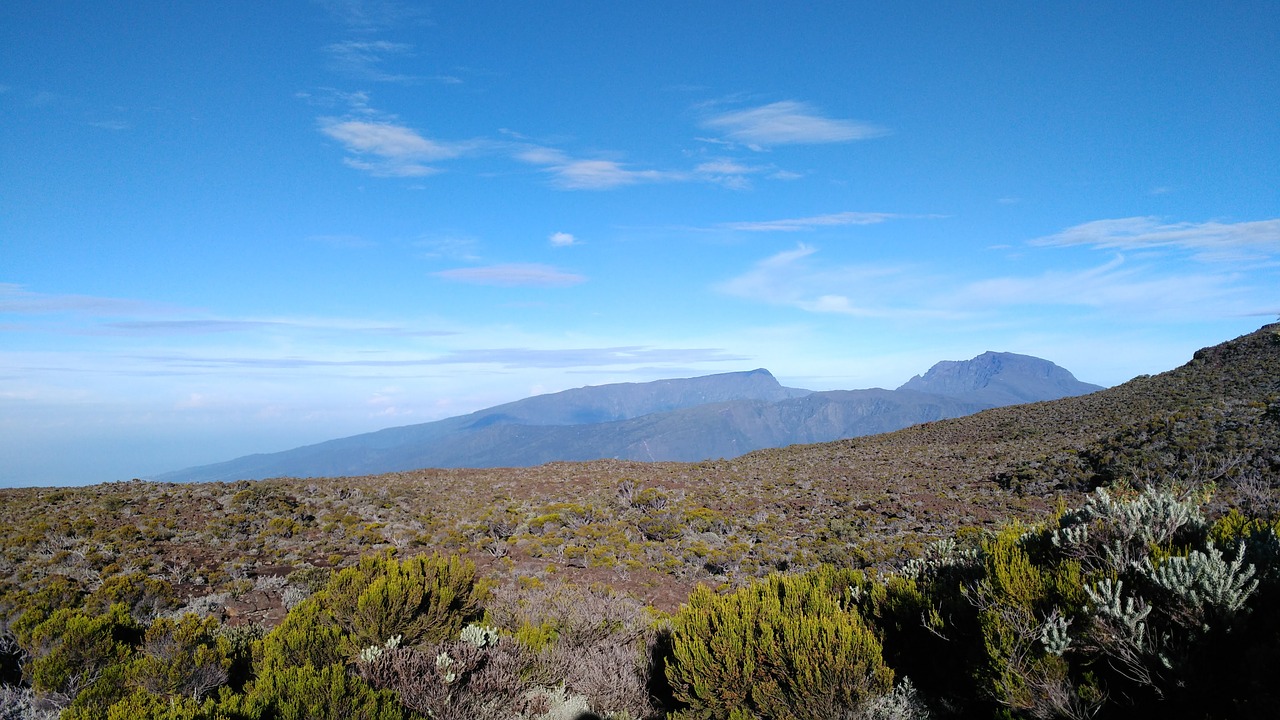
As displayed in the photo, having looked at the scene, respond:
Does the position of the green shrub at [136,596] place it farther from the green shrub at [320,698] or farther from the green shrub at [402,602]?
the green shrub at [320,698]

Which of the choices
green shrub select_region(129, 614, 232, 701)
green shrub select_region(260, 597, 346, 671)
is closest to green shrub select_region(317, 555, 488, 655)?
green shrub select_region(260, 597, 346, 671)

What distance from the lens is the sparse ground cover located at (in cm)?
392

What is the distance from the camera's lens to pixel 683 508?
19.8 metres

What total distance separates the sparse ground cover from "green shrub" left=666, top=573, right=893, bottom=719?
0.09ft

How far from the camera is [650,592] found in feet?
38.0

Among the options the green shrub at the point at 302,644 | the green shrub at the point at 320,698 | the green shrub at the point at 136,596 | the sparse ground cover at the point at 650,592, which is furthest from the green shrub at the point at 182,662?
the green shrub at the point at 136,596

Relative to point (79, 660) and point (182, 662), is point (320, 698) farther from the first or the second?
point (79, 660)

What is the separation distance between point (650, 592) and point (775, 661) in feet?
23.9

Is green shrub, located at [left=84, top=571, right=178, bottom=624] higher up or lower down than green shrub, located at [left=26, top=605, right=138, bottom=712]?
lower down

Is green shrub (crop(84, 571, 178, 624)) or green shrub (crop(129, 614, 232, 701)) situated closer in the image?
green shrub (crop(129, 614, 232, 701))

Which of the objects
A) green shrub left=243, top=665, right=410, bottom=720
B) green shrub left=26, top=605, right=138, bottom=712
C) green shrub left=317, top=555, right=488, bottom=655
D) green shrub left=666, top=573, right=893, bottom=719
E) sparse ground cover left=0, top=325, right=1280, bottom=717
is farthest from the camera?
green shrub left=317, top=555, right=488, bottom=655

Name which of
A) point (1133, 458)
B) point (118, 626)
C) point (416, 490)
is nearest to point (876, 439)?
point (1133, 458)

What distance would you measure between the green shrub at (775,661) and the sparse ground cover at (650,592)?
0.09 feet

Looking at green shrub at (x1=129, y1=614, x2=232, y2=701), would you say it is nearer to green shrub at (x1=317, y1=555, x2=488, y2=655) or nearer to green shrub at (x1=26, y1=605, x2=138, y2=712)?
green shrub at (x1=26, y1=605, x2=138, y2=712)
